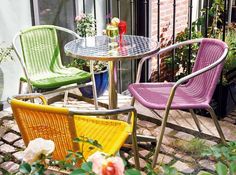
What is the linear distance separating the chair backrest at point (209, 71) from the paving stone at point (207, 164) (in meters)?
0.43

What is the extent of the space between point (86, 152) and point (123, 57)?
0.82m

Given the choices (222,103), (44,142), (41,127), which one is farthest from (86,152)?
(222,103)

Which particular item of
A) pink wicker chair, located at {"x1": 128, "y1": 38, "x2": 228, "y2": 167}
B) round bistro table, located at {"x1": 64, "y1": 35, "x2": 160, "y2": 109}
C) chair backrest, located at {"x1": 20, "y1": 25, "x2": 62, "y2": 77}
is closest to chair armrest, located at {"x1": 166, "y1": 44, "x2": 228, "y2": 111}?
pink wicker chair, located at {"x1": 128, "y1": 38, "x2": 228, "y2": 167}

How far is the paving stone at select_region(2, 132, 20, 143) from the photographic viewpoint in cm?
296

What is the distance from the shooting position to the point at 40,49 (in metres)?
3.30

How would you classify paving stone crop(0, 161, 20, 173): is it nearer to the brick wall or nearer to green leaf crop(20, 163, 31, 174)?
green leaf crop(20, 163, 31, 174)

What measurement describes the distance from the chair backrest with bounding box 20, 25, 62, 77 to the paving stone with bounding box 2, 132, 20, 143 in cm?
51

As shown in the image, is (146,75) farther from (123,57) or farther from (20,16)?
(123,57)

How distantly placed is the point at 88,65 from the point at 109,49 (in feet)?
3.66

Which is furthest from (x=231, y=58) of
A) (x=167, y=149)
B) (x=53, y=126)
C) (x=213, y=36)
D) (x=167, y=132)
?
(x=53, y=126)

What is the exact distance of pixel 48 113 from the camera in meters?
1.64

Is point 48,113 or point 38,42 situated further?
point 38,42

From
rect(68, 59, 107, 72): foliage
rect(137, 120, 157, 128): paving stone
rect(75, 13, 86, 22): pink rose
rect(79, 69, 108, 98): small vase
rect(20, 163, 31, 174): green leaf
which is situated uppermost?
rect(75, 13, 86, 22): pink rose

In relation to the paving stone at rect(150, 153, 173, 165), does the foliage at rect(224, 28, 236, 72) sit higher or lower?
higher
